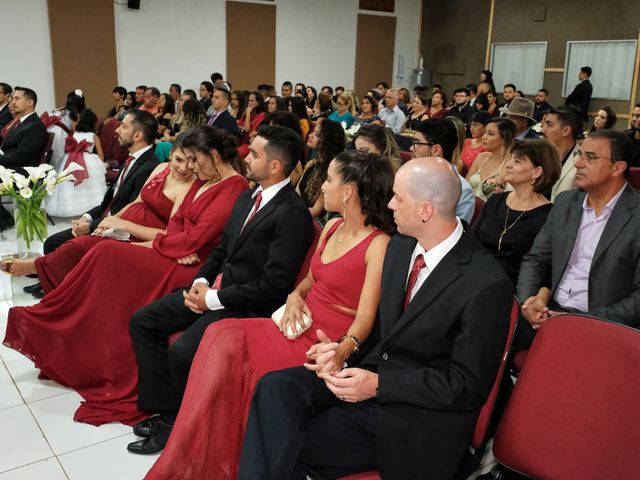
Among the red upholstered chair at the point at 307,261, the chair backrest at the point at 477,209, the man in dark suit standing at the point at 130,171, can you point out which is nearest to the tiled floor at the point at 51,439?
the red upholstered chair at the point at 307,261

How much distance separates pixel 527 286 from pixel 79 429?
2141 millimetres

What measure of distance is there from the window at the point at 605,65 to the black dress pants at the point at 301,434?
10.1 m

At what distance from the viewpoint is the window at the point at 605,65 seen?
32.6 ft

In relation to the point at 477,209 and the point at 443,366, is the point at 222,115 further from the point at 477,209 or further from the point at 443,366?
the point at 443,366

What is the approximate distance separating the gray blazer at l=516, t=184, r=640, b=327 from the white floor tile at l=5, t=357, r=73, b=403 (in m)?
2.36

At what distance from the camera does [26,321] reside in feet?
9.33

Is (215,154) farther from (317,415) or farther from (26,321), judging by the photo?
A: (317,415)

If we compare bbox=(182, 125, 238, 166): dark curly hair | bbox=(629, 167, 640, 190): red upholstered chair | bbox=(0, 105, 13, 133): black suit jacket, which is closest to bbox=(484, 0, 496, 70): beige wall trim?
bbox=(629, 167, 640, 190): red upholstered chair

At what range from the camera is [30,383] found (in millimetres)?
3004

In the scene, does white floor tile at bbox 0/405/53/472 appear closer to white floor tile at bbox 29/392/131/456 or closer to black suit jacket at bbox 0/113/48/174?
white floor tile at bbox 29/392/131/456

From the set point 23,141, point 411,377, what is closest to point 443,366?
point 411,377

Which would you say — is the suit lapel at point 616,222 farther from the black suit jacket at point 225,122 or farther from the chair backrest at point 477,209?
the black suit jacket at point 225,122

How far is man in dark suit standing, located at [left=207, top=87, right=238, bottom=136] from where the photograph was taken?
7.09m

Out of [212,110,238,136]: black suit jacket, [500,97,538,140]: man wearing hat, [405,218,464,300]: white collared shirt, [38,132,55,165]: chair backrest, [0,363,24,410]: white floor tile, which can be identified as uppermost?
[500,97,538,140]: man wearing hat
